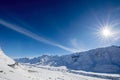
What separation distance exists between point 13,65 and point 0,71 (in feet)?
38.4

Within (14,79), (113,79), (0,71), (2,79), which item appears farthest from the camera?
(113,79)

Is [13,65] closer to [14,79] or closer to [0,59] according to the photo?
[0,59]

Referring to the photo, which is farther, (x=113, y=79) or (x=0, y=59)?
(x=113, y=79)

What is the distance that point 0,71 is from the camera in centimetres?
3362

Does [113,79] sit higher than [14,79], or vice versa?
[113,79]

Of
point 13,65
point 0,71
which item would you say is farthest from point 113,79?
point 0,71

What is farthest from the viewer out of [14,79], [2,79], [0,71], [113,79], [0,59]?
[113,79]

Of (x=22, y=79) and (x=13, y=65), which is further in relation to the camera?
(x=13, y=65)

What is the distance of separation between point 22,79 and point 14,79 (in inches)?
106

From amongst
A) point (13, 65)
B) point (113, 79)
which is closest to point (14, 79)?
point (13, 65)

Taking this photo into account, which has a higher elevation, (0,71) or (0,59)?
(0,59)

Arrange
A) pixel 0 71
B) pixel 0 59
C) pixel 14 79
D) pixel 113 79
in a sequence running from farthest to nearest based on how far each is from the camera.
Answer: pixel 113 79 → pixel 0 59 → pixel 0 71 → pixel 14 79

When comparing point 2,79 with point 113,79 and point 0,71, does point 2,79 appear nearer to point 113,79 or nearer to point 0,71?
point 0,71

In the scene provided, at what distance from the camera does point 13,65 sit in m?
45.3
